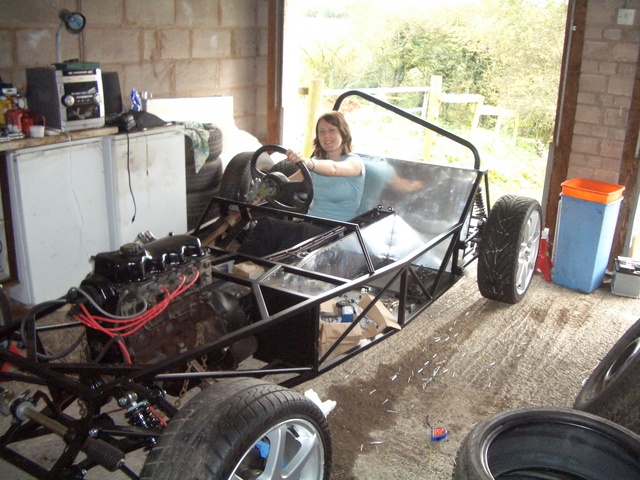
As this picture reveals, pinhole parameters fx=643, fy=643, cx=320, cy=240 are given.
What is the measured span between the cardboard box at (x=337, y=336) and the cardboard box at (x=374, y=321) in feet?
0.42

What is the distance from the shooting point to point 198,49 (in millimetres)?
6059

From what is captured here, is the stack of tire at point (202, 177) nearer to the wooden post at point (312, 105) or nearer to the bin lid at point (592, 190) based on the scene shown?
the wooden post at point (312, 105)

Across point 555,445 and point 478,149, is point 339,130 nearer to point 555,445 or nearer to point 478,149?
point 555,445

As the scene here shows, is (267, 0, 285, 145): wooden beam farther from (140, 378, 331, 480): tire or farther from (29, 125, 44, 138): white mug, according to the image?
(140, 378, 331, 480): tire

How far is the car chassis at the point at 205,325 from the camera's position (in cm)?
223

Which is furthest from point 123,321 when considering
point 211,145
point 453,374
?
point 211,145

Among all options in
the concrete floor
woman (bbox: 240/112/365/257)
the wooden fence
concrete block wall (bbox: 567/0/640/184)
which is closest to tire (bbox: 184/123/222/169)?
woman (bbox: 240/112/365/257)

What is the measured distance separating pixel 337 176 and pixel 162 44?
2510mm

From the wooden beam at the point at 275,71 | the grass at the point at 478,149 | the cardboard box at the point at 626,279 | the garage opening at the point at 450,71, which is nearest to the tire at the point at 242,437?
the cardboard box at the point at 626,279

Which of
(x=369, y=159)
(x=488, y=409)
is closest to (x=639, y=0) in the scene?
(x=369, y=159)

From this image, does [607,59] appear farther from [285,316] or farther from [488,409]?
[285,316]

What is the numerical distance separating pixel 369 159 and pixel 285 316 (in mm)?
2171

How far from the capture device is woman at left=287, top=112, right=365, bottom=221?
4.15 m

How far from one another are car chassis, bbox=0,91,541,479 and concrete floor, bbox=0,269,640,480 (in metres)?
0.29
